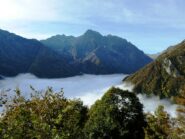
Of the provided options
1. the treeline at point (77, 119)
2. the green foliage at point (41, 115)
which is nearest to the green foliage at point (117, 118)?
the treeline at point (77, 119)

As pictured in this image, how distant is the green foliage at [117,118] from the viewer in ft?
253

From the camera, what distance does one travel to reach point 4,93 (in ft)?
131

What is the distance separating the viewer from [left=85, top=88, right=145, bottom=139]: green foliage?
77000 millimetres

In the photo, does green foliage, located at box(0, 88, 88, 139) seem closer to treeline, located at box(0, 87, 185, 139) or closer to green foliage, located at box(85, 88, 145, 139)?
treeline, located at box(0, 87, 185, 139)

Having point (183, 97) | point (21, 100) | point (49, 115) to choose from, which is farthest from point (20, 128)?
point (183, 97)

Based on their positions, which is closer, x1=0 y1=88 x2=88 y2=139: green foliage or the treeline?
the treeline

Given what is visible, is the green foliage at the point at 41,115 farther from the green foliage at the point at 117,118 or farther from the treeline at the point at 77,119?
the green foliage at the point at 117,118

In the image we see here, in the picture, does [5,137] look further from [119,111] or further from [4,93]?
[119,111]

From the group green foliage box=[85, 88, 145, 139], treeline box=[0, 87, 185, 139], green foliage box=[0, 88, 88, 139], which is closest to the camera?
treeline box=[0, 87, 185, 139]

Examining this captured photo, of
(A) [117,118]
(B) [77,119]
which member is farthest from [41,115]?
(A) [117,118]

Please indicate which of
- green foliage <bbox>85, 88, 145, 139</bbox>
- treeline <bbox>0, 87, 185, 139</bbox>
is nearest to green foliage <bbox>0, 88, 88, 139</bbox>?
treeline <bbox>0, 87, 185, 139</bbox>

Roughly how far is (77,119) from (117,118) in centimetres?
3014

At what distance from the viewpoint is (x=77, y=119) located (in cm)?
4853

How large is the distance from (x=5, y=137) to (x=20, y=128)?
19.4ft
